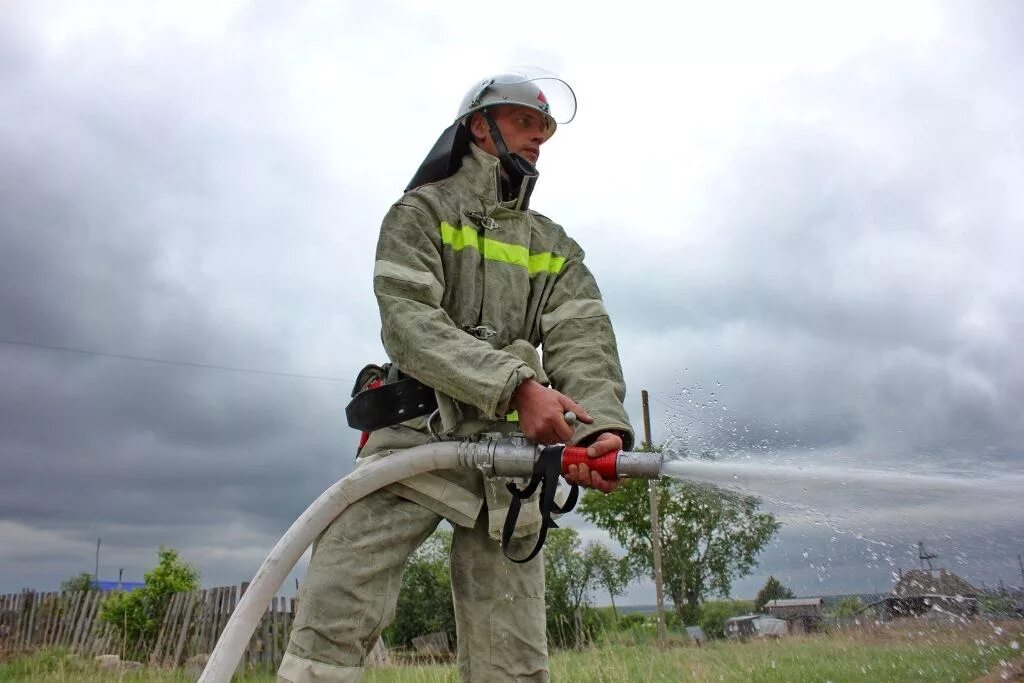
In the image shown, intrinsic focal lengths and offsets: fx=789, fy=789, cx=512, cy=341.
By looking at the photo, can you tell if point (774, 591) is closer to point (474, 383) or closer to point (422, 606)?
point (474, 383)

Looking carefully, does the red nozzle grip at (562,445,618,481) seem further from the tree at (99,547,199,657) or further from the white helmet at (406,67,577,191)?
the tree at (99,547,199,657)

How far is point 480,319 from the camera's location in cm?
289

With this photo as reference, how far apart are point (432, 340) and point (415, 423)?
0.36 meters

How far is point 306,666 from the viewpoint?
235cm

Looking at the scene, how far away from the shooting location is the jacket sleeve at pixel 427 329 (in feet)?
8.21

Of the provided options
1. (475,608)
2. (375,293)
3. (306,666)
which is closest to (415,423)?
(375,293)

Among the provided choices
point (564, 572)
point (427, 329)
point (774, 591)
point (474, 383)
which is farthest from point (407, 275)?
point (564, 572)

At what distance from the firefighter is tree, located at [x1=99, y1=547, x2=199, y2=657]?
45.4ft

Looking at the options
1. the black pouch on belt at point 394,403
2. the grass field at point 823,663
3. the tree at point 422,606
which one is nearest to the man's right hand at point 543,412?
the black pouch on belt at point 394,403

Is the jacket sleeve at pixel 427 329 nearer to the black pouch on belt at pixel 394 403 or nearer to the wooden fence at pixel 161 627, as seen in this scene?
the black pouch on belt at pixel 394 403

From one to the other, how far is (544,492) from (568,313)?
2.73ft

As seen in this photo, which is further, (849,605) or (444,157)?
(444,157)

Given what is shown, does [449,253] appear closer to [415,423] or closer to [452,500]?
[415,423]

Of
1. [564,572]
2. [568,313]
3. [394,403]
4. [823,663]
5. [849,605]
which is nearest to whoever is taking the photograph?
[394,403]
